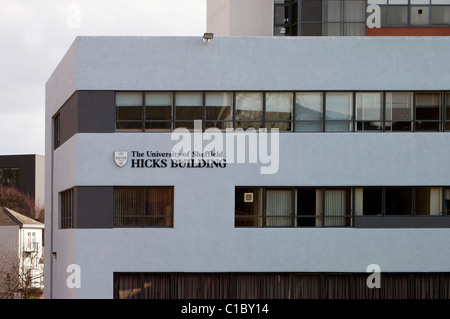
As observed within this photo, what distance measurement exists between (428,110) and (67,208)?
1316cm

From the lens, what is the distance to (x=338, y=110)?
2514 cm

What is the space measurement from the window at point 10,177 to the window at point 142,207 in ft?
291

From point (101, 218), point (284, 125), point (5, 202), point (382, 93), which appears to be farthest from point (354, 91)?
point (5, 202)

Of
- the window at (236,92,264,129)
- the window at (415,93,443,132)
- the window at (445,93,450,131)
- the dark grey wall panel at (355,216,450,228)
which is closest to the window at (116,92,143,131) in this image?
the window at (236,92,264,129)

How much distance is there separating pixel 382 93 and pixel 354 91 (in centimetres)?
95

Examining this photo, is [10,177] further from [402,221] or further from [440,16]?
[402,221]

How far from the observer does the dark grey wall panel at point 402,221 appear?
25000mm

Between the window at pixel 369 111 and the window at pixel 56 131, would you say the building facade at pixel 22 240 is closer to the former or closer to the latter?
the window at pixel 56 131


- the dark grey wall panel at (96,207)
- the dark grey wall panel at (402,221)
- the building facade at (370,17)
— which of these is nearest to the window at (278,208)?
the dark grey wall panel at (402,221)

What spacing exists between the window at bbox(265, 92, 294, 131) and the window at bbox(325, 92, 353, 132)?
1.23 metres

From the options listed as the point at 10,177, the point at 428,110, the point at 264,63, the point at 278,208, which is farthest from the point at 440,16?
the point at 10,177

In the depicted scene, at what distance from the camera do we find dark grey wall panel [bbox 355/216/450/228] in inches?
984

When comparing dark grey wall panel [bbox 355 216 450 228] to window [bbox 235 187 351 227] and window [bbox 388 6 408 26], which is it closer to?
window [bbox 235 187 351 227]
